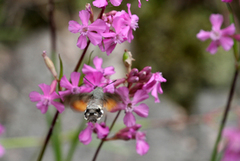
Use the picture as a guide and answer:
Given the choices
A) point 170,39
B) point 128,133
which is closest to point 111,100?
point 128,133

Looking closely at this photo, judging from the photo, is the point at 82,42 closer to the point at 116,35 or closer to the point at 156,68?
the point at 116,35

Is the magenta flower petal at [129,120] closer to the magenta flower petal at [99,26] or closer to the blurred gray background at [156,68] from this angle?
the magenta flower petal at [99,26]

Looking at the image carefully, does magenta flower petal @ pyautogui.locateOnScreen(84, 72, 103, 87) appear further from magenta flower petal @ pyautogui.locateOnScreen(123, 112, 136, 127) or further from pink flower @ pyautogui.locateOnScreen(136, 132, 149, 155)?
pink flower @ pyautogui.locateOnScreen(136, 132, 149, 155)

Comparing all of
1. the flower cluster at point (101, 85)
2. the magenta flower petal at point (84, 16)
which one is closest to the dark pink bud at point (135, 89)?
the flower cluster at point (101, 85)

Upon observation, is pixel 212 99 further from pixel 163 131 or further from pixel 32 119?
pixel 32 119

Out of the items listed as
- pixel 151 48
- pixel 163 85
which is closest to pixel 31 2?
pixel 151 48

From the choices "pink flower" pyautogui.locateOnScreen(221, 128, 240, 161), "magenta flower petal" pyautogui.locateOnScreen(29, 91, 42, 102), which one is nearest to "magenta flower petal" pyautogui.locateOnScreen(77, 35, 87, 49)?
"magenta flower petal" pyautogui.locateOnScreen(29, 91, 42, 102)
